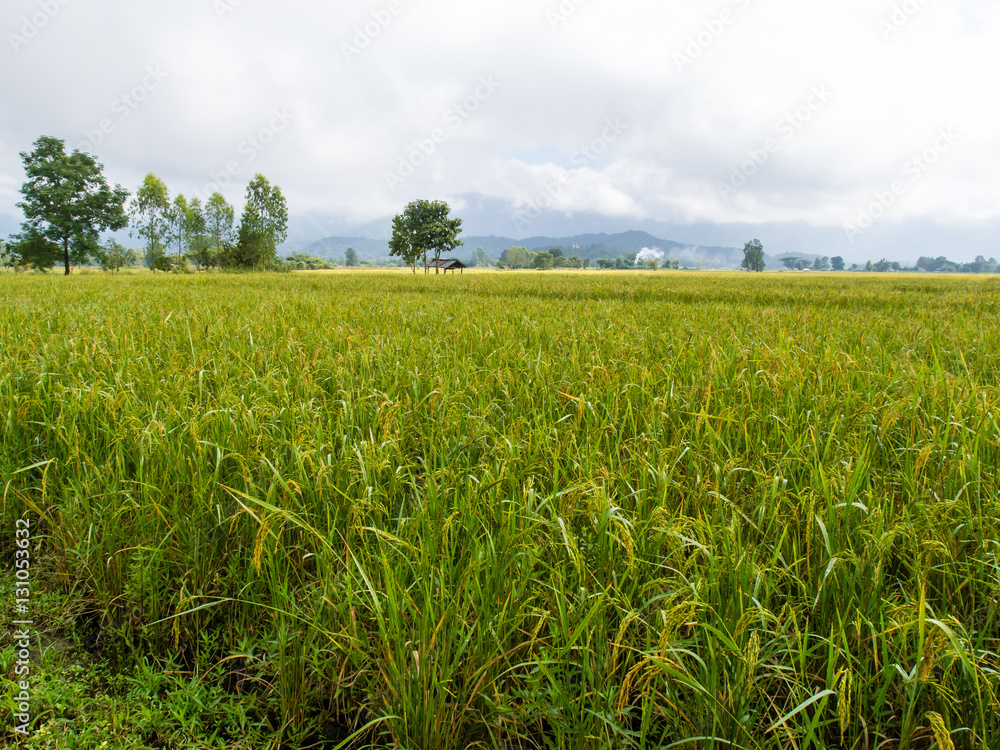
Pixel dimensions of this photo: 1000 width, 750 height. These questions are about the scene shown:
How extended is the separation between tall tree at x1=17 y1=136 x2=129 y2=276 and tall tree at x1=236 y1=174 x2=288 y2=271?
14026 millimetres

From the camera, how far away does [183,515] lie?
188 cm

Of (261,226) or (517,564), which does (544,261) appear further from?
(517,564)

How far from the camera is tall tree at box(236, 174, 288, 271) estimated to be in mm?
59562

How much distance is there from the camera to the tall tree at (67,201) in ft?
141

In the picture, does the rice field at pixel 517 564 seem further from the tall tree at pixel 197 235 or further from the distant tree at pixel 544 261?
the distant tree at pixel 544 261

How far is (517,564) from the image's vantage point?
4.76ft

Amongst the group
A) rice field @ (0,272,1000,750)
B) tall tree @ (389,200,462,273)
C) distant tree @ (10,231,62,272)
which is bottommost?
rice field @ (0,272,1000,750)

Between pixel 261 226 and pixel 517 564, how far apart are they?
70607mm

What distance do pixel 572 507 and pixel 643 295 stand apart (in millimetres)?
13096

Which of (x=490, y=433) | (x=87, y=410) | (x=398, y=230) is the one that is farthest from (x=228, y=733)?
(x=398, y=230)

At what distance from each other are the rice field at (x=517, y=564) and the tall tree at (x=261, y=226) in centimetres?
6428

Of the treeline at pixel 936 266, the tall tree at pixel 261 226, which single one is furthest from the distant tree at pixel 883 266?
the tall tree at pixel 261 226

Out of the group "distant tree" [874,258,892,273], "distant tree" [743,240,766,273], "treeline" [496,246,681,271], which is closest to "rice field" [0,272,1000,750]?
"treeline" [496,246,681,271]

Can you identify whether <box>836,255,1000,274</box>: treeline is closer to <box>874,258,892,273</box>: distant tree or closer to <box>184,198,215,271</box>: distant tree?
<box>874,258,892,273</box>: distant tree
